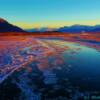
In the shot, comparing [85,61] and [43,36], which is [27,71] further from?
[43,36]

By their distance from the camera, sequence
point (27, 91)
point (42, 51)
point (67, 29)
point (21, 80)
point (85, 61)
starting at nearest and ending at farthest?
point (27, 91)
point (21, 80)
point (85, 61)
point (42, 51)
point (67, 29)

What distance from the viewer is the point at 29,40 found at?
1560 cm

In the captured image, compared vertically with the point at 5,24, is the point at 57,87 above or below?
below

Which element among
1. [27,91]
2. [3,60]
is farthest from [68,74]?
[3,60]

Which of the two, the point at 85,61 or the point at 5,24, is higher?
the point at 5,24

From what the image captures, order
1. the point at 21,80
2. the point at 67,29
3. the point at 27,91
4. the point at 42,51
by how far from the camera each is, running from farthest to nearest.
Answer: the point at 67,29, the point at 42,51, the point at 21,80, the point at 27,91

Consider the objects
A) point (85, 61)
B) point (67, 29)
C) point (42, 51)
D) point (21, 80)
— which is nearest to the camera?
Result: point (21, 80)

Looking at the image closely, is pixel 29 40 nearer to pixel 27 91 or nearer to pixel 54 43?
pixel 54 43

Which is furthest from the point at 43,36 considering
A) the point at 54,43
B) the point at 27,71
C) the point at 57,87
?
the point at 57,87

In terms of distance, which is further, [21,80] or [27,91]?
[21,80]

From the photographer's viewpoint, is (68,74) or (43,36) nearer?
(68,74)

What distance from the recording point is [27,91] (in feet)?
34.8

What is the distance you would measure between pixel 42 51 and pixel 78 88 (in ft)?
13.4

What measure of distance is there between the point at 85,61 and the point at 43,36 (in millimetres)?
3880
